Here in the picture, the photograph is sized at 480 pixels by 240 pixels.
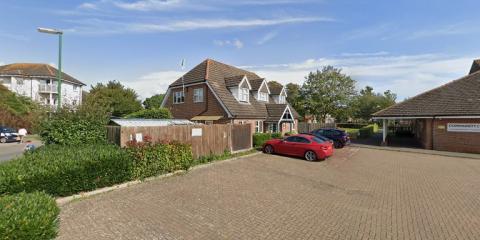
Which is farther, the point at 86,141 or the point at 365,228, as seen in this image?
the point at 86,141

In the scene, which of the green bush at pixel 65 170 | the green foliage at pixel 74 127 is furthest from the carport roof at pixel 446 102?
the green foliage at pixel 74 127

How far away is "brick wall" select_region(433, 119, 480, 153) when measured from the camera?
1980 centimetres

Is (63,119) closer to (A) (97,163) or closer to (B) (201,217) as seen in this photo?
(A) (97,163)

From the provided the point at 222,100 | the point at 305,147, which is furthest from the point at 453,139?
the point at 222,100

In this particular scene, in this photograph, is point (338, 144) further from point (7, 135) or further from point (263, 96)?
point (7, 135)

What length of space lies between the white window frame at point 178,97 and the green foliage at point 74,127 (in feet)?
48.7

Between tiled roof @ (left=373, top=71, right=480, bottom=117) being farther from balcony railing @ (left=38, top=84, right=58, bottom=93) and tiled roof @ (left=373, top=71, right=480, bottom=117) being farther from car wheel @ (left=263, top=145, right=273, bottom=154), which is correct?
balcony railing @ (left=38, top=84, right=58, bottom=93)

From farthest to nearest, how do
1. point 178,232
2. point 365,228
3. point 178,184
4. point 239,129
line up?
point 239,129, point 178,184, point 365,228, point 178,232

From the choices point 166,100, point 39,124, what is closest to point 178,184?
point 39,124

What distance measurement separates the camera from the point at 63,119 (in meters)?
10.4

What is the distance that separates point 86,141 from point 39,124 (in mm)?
1891

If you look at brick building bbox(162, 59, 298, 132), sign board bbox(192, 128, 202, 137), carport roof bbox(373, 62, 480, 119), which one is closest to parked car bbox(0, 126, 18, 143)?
brick building bbox(162, 59, 298, 132)

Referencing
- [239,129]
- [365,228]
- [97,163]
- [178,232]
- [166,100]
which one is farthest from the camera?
[166,100]

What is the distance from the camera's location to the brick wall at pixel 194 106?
22834mm
